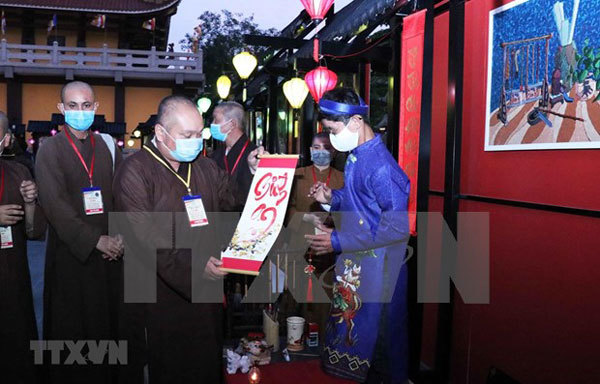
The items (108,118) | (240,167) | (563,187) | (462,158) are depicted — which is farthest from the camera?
(108,118)

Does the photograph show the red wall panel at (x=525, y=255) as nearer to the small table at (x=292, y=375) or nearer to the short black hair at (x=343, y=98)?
the small table at (x=292, y=375)

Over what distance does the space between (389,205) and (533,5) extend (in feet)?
5.81

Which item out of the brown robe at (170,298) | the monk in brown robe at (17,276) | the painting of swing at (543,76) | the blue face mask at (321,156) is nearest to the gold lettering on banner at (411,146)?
the painting of swing at (543,76)

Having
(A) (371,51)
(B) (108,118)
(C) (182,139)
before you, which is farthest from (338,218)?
(B) (108,118)

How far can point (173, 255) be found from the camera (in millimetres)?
2328

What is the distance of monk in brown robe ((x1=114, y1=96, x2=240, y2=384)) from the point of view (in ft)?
7.57

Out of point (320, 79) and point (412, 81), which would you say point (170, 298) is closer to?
point (412, 81)

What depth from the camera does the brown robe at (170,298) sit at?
7.56 feet

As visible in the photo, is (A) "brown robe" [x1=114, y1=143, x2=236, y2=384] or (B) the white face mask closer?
(A) "brown robe" [x1=114, y1=143, x2=236, y2=384]

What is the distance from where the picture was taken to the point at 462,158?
3.82m

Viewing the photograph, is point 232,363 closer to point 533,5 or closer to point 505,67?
point 505,67

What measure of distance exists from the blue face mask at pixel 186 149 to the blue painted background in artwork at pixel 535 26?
226 centimetres

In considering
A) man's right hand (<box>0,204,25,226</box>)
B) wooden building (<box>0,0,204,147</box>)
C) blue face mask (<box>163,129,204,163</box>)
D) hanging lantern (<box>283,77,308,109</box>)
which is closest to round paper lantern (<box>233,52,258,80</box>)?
hanging lantern (<box>283,77,308,109</box>)

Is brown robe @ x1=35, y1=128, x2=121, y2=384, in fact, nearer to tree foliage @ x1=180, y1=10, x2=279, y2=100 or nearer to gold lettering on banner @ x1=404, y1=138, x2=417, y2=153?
gold lettering on banner @ x1=404, y1=138, x2=417, y2=153
